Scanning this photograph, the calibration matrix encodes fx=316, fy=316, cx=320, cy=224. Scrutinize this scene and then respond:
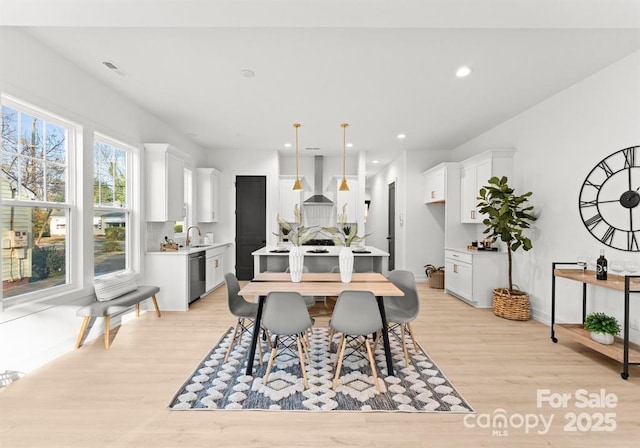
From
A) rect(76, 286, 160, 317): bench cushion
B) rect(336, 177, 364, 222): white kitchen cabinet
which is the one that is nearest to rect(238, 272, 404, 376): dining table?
rect(76, 286, 160, 317): bench cushion

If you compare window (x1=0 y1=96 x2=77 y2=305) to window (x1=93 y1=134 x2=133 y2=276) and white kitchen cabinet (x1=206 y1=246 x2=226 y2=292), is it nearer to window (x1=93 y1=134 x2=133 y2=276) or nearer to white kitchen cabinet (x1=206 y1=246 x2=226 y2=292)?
window (x1=93 y1=134 x2=133 y2=276)

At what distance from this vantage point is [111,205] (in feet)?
13.5

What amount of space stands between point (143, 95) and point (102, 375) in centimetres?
326

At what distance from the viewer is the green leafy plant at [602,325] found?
287 cm

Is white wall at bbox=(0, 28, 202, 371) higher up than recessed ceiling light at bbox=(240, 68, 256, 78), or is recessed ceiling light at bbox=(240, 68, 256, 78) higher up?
recessed ceiling light at bbox=(240, 68, 256, 78)

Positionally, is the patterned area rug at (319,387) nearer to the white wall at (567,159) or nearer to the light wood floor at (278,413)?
the light wood floor at (278,413)

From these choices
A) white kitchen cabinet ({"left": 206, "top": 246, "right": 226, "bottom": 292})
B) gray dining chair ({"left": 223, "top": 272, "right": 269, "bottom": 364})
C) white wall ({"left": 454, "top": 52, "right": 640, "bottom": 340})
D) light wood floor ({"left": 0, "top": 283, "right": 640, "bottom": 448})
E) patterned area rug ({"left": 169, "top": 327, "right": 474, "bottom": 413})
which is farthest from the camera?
white kitchen cabinet ({"left": 206, "top": 246, "right": 226, "bottom": 292})

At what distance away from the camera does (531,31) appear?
2625 mm

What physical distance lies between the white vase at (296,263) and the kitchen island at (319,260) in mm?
1564

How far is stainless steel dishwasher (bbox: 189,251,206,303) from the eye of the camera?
4.88 m

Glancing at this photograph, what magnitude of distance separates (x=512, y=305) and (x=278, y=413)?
3.55m

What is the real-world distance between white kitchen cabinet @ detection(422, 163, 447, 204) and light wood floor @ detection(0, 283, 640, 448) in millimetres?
3140

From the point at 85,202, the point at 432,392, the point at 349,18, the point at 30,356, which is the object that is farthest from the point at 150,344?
the point at 349,18

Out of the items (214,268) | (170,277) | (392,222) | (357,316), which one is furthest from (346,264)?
(392,222)
